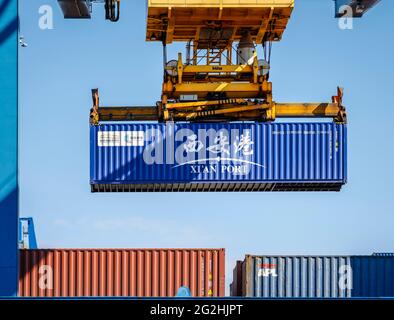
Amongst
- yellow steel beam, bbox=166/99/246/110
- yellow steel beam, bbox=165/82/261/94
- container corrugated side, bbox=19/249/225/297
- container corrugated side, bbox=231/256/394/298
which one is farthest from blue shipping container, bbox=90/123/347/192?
container corrugated side, bbox=231/256/394/298

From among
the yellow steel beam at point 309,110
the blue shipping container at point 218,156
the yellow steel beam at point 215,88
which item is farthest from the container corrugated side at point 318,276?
the yellow steel beam at point 215,88

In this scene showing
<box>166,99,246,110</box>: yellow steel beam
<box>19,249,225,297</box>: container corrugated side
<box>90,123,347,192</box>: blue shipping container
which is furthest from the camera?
<box>166,99,246,110</box>: yellow steel beam

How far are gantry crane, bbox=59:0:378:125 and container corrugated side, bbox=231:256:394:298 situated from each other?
723 centimetres

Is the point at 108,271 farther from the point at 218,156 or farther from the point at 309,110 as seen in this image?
the point at 309,110

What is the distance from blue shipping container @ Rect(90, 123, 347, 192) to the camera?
25.5 meters

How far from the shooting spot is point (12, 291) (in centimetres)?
1576

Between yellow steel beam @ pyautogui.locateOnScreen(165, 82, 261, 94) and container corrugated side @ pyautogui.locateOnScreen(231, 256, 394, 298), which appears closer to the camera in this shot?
container corrugated side @ pyautogui.locateOnScreen(231, 256, 394, 298)

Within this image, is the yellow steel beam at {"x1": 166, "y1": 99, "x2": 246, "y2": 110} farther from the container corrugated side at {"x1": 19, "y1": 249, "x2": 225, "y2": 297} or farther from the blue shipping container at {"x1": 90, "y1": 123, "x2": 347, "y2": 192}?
the container corrugated side at {"x1": 19, "y1": 249, "x2": 225, "y2": 297}

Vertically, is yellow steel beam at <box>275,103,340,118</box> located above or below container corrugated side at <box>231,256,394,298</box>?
above

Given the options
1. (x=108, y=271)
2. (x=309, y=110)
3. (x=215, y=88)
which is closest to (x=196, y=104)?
(x=215, y=88)

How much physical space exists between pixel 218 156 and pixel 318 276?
6.59 m

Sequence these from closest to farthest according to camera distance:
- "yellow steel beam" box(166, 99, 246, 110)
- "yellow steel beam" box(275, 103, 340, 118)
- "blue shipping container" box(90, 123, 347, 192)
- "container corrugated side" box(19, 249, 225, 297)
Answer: "container corrugated side" box(19, 249, 225, 297)
"blue shipping container" box(90, 123, 347, 192)
"yellow steel beam" box(166, 99, 246, 110)
"yellow steel beam" box(275, 103, 340, 118)

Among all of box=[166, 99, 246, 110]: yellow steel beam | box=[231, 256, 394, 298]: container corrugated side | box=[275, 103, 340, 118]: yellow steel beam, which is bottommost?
box=[231, 256, 394, 298]: container corrugated side
